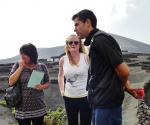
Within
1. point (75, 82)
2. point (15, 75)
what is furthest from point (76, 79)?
point (15, 75)

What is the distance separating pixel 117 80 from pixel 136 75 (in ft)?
25.8

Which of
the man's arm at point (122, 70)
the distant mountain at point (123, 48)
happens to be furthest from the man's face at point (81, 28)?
the distant mountain at point (123, 48)

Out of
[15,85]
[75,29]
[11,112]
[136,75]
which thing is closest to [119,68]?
[75,29]

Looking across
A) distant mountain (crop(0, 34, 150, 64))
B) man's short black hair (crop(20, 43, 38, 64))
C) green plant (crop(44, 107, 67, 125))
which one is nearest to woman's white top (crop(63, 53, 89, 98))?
man's short black hair (crop(20, 43, 38, 64))

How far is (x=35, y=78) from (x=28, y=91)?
0.65 ft

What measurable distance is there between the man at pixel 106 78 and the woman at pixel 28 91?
61.2 inches

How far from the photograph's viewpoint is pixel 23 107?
5.75m

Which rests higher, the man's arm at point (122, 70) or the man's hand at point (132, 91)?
the man's arm at point (122, 70)

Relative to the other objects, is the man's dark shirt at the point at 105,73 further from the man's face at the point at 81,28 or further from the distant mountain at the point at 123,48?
the distant mountain at the point at 123,48

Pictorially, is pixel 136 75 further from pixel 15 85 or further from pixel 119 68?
pixel 119 68

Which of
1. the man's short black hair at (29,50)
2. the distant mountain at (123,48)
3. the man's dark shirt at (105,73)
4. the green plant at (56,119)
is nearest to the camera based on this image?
→ the man's dark shirt at (105,73)

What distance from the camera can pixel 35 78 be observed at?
5.71 m

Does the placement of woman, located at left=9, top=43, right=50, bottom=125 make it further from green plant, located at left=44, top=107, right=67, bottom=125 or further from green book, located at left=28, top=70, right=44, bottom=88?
green plant, located at left=44, top=107, right=67, bottom=125

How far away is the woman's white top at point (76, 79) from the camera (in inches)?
223
